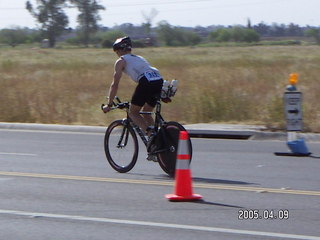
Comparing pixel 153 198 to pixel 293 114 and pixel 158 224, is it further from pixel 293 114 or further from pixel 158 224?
pixel 293 114

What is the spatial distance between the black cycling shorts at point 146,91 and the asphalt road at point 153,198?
112 centimetres

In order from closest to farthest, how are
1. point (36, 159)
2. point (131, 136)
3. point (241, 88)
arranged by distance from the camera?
point (131, 136)
point (36, 159)
point (241, 88)

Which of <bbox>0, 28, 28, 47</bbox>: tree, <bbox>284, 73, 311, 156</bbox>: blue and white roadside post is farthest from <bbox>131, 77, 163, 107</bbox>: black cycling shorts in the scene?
<bbox>0, 28, 28, 47</bbox>: tree

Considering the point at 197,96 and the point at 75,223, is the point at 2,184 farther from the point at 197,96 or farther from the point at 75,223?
the point at 197,96

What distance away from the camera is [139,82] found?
1066 centimetres

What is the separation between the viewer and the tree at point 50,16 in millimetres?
99562

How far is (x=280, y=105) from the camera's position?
57.1 ft

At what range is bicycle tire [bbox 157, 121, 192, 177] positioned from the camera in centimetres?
1048

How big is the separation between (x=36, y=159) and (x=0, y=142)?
9.55 ft

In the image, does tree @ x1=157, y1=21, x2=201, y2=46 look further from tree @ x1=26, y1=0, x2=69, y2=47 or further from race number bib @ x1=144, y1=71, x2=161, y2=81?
race number bib @ x1=144, y1=71, x2=161, y2=81

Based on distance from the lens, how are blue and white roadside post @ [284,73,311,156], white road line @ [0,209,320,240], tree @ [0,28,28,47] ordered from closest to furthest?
white road line @ [0,209,320,240], blue and white roadside post @ [284,73,311,156], tree @ [0,28,28,47]

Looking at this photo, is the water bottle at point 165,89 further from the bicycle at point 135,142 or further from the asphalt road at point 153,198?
the asphalt road at point 153,198

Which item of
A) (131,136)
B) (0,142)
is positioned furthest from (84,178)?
(0,142)

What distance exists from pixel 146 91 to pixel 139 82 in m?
0.17
